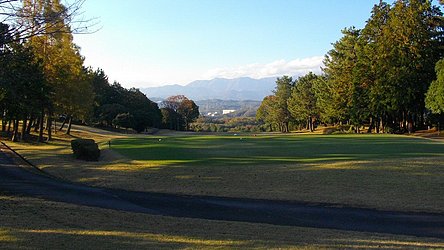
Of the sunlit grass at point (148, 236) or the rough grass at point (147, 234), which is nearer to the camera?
the rough grass at point (147, 234)

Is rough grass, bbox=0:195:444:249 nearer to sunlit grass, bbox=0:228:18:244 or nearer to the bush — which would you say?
sunlit grass, bbox=0:228:18:244

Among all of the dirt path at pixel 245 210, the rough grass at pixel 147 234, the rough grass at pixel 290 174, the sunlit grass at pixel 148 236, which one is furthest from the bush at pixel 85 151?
the sunlit grass at pixel 148 236

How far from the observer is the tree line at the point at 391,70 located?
176 ft

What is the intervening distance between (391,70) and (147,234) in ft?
169

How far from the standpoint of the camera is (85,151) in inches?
1052

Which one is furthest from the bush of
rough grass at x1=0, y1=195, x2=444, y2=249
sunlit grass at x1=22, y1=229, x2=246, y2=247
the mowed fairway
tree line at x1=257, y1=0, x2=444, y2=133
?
tree line at x1=257, y1=0, x2=444, y2=133

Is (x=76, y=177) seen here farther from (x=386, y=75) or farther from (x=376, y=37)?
(x=376, y=37)

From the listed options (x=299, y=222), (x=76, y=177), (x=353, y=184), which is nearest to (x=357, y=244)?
(x=299, y=222)

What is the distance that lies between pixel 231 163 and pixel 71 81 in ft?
82.6

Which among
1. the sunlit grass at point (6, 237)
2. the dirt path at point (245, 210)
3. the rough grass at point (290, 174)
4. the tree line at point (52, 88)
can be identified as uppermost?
the tree line at point (52, 88)

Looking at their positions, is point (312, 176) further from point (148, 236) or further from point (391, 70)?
point (391, 70)

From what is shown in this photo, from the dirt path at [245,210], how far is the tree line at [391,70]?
37121 mm

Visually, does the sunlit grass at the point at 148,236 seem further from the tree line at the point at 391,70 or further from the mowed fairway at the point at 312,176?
the tree line at the point at 391,70

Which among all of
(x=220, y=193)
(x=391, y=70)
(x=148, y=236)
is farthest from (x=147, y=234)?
(x=391, y=70)
